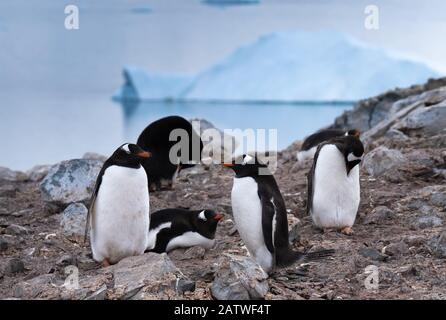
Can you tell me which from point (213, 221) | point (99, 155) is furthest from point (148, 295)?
point (99, 155)

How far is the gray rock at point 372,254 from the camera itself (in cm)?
396

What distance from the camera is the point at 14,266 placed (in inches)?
160

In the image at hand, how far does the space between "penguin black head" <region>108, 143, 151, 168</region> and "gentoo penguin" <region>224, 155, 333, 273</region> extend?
0.55 metres

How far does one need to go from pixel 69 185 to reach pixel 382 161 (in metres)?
2.47

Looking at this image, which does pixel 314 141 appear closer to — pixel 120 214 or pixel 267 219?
pixel 267 219

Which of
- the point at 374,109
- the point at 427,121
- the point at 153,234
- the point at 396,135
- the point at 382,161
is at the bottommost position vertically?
the point at 153,234

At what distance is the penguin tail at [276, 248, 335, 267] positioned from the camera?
12.6ft

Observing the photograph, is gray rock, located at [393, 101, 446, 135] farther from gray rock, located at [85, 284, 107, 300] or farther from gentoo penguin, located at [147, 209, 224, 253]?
gray rock, located at [85, 284, 107, 300]

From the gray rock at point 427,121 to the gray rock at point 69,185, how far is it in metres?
3.06

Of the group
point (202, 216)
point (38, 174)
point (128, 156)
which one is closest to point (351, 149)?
point (202, 216)

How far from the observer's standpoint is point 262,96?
15.3 meters

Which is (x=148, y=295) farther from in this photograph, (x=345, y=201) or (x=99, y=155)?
(x=99, y=155)

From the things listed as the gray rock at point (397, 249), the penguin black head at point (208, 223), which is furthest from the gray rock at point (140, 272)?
the gray rock at point (397, 249)
